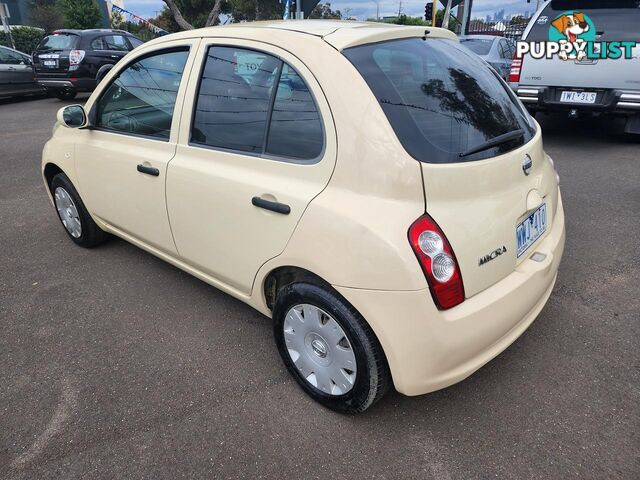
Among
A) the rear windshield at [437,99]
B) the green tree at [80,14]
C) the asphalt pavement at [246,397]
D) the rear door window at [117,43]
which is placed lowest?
the asphalt pavement at [246,397]

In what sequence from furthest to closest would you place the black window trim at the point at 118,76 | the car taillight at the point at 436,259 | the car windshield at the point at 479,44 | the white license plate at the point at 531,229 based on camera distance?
the car windshield at the point at 479,44 < the black window trim at the point at 118,76 < the white license plate at the point at 531,229 < the car taillight at the point at 436,259

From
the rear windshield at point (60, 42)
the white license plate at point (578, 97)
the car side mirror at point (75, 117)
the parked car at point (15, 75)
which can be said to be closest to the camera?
the car side mirror at point (75, 117)

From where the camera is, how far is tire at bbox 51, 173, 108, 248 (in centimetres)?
364

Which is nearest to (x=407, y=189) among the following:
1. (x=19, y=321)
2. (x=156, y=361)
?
(x=156, y=361)

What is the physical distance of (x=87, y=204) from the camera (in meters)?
3.51

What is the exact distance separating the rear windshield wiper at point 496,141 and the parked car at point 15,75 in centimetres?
1356

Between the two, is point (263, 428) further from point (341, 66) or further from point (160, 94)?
point (160, 94)

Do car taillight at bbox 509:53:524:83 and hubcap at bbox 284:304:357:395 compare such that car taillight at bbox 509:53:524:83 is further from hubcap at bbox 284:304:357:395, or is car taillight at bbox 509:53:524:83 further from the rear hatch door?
hubcap at bbox 284:304:357:395

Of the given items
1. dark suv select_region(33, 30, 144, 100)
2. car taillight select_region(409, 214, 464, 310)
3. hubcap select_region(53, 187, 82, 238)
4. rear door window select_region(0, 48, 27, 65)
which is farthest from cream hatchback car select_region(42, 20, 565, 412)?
rear door window select_region(0, 48, 27, 65)

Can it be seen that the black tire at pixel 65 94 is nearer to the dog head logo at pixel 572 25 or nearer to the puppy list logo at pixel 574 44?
the puppy list logo at pixel 574 44

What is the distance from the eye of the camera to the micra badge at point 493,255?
6.06 ft

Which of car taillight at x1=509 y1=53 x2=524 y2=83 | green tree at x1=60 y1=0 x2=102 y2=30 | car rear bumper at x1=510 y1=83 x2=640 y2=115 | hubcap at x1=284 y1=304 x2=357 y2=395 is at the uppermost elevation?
green tree at x1=60 y1=0 x2=102 y2=30

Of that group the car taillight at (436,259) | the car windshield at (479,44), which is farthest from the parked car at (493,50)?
the car taillight at (436,259)

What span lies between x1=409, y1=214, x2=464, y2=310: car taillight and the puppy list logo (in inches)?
230
